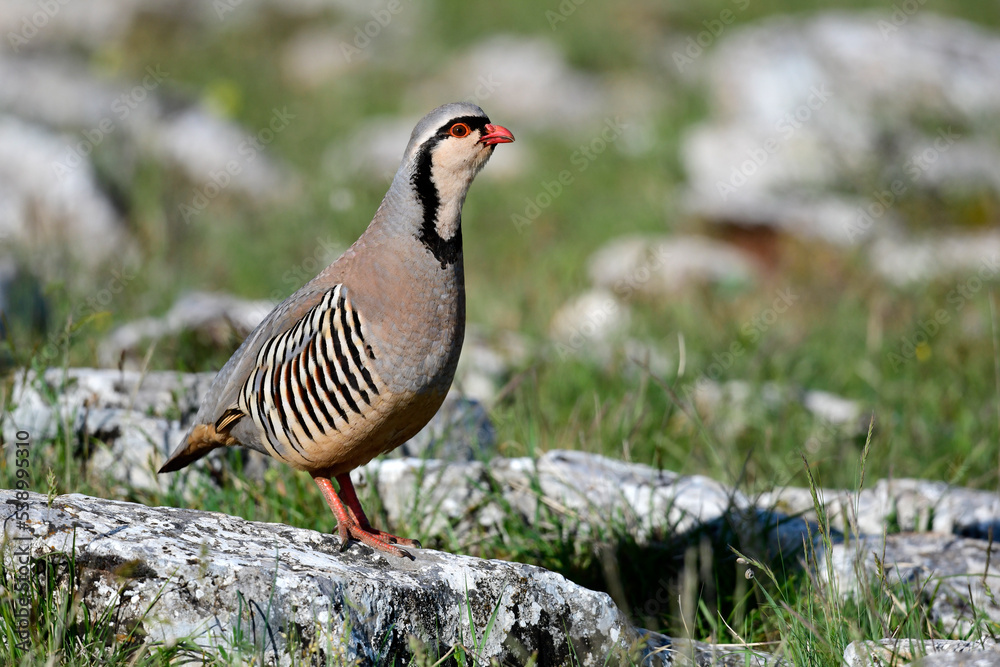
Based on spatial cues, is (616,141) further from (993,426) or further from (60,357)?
(60,357)

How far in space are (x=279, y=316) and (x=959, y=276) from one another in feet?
23.4

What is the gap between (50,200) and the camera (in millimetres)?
8734

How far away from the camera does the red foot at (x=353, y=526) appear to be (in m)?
3.18

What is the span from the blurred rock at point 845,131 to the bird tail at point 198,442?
715cm

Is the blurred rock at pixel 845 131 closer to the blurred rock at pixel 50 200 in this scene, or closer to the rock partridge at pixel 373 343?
the blurred rock at pixel 50 200

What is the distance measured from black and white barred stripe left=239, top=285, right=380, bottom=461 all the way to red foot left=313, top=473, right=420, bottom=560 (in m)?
0.23

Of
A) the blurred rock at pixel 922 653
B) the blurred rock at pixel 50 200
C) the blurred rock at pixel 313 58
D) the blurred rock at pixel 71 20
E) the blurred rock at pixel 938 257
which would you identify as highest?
the blurred rock at pixel 71 20

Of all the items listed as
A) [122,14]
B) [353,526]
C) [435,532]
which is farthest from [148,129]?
[353,526]

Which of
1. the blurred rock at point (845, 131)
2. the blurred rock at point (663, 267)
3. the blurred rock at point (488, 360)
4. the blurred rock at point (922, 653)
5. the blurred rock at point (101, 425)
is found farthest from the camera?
the blurred rock at point (845, 131)

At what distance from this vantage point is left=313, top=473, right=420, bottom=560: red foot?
3.18 metres

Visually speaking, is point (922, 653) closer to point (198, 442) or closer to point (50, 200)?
point (198, 442)

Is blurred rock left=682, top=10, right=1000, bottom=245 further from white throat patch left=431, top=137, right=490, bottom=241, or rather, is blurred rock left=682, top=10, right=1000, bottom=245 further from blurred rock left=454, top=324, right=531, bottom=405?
white throat patch left=431, top=137, right=490, bottom=241

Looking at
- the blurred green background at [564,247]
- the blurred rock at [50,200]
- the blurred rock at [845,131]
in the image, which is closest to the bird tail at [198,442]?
the blurred green background at [564,247]

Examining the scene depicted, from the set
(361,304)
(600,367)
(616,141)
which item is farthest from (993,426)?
(616,141)
